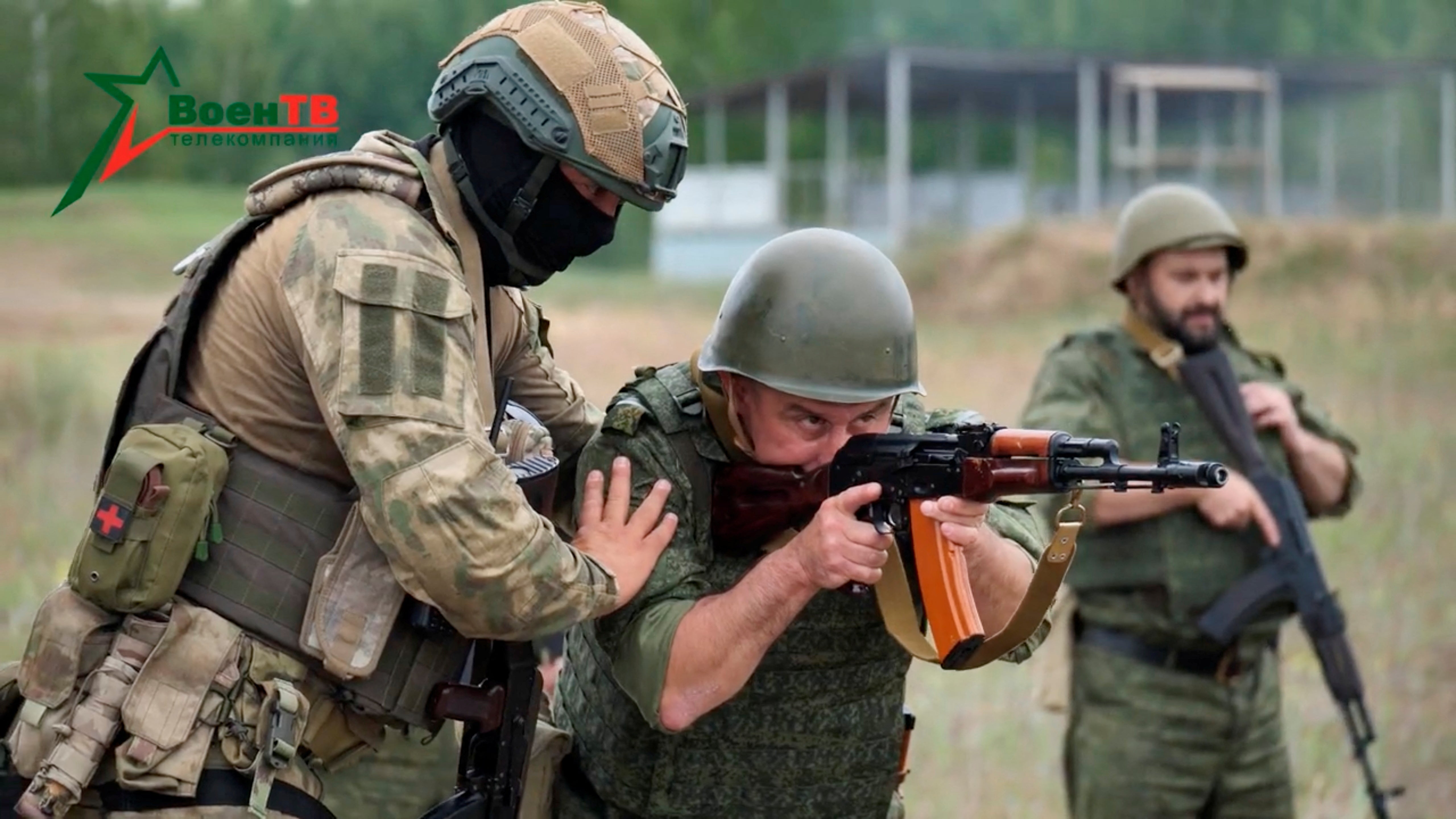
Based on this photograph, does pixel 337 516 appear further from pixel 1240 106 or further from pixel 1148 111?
pixel 1240 106

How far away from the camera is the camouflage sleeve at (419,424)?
8.60ft

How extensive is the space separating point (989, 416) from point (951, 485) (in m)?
9.19

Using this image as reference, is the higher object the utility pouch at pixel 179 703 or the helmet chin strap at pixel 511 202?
the helmet chin strap at pixel 511 202

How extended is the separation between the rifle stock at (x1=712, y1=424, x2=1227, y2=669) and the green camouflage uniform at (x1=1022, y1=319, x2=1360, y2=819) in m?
2.05

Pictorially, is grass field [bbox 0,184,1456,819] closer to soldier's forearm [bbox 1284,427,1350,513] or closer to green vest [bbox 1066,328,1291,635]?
green vest [bbox 1066,328,1291,635]

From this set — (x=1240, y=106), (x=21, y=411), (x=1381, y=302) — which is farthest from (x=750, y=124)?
(x=21, y=411)

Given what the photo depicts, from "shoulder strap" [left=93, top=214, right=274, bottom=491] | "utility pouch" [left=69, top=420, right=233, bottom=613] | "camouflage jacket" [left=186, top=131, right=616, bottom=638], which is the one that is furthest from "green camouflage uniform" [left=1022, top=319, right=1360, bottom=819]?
"utility pouch" [left=69, top=420, right=233, bottom=613]

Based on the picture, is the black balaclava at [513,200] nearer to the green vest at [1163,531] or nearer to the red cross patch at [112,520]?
the red cross patch at [112,520]

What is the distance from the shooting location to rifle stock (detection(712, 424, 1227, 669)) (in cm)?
293

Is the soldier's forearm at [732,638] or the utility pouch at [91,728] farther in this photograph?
the soldier's forearm at [732,638]

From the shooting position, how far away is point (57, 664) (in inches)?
111

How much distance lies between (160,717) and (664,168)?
1.24 meters

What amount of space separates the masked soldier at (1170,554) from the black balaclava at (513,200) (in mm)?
2374

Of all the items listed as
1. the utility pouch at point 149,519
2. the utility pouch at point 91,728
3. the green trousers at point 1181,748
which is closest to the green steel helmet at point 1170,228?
the green trousers at point 1181,748
